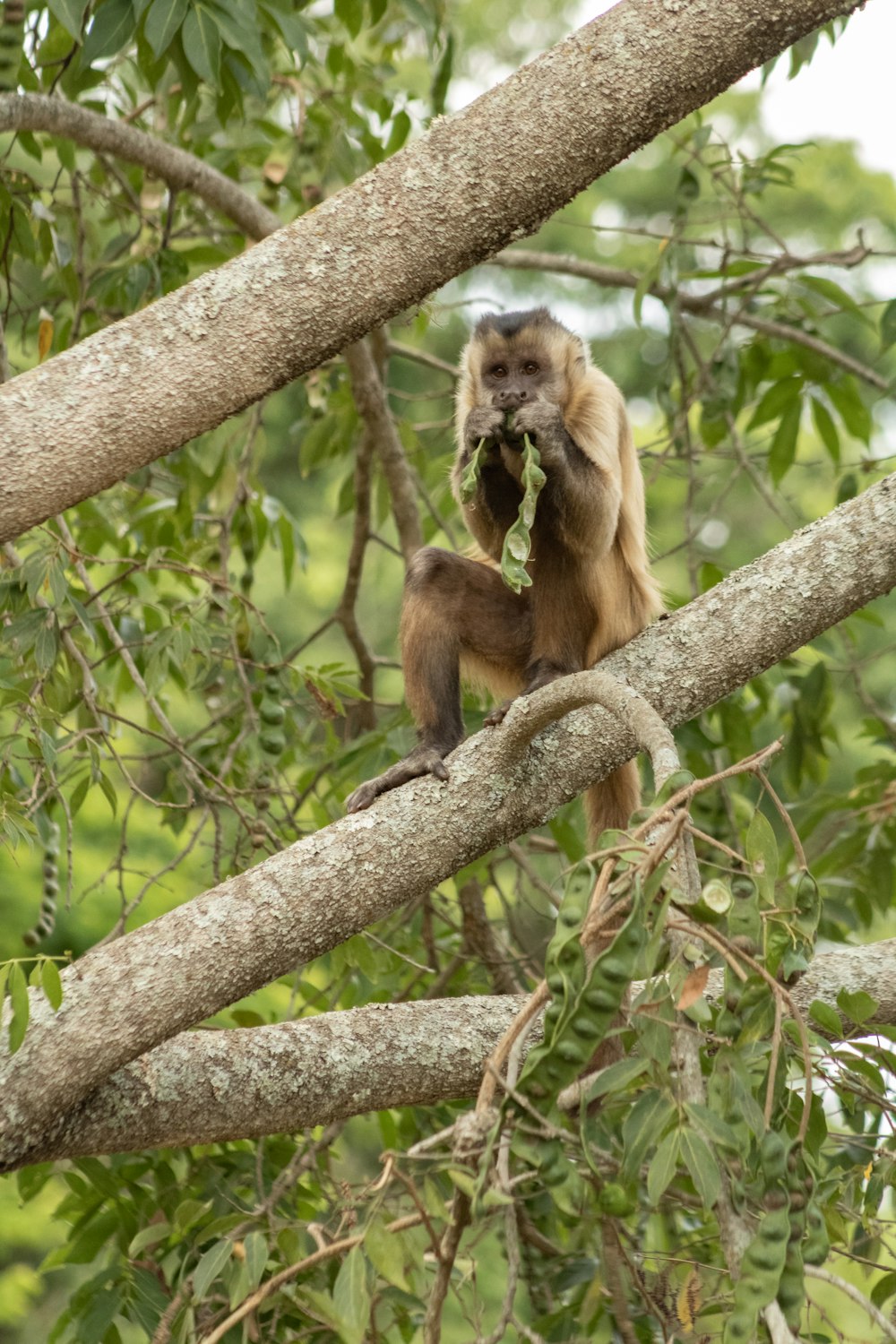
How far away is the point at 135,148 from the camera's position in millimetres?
3973

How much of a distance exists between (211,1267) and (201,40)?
8.83 feet

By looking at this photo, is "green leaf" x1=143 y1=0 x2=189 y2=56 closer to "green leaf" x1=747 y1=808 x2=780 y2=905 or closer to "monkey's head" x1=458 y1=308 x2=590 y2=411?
"monkey's head" x1=458 y1=308 x2=590 y2=411

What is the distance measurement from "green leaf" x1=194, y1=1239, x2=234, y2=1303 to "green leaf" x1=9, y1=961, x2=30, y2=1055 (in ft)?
1.61

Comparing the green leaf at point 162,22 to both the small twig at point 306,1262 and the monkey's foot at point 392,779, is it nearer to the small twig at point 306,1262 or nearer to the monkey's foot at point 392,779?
the monkey's foot at point 392,779

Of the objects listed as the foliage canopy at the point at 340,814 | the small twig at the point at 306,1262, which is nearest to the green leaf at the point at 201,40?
the foliage canopy at the point at 340,814

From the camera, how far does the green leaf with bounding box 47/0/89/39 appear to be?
10.2 feet

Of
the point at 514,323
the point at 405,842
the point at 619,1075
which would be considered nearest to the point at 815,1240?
the point at 619,1075

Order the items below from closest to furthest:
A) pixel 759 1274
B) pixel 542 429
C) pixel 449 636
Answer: pixel 759 1274
pixel 542 429
pixel 449 636

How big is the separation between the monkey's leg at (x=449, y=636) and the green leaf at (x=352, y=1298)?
1.74 metres

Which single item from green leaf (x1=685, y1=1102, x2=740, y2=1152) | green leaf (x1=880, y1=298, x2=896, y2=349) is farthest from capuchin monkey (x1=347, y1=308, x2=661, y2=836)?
green leaf (x1=685, y1=1102, x2=740, y2=1152)

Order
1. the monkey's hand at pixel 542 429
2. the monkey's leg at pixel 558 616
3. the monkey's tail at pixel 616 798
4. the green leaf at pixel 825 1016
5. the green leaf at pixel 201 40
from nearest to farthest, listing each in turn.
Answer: the green leaf at pixel 825 1016, the green leaf at pixel 201 40, the monkey's hand at pixel 542 429, the monkey's tail at pixel 616 798, the monkey's leg at pixel 558 616

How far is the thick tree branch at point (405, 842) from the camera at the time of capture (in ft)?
8.32

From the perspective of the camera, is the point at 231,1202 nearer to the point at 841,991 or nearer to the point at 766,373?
the point at 841,991

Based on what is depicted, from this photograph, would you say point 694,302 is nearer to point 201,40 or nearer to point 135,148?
point 135,148
